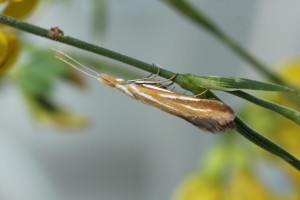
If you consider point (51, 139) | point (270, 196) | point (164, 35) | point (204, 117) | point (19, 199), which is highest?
point (164, 35)

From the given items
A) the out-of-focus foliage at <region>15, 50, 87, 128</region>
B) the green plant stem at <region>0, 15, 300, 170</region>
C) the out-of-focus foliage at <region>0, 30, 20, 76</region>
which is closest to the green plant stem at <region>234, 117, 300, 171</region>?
the green plant stem at <region>0, 15, 300, 170</region>

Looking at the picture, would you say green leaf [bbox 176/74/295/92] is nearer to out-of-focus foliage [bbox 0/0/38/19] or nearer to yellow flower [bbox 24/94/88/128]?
out-of-focus foliage [bbox 0/0/38/19]

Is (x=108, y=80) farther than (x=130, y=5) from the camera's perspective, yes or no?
No

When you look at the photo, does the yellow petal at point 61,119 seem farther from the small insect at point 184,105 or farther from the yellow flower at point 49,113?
the small insect at point 184,105

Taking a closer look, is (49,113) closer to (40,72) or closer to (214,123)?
(40,72)

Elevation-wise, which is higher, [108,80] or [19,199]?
[19,199]

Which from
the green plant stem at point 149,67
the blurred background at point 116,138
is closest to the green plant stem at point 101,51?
the green plant stem at point 149,67

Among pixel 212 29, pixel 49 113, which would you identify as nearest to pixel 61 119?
pixel 49 113

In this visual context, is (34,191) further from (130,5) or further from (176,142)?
(130,5)

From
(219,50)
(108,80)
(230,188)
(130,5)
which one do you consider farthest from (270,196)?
(130,5)
